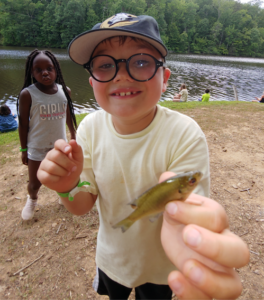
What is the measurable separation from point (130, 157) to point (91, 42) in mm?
867

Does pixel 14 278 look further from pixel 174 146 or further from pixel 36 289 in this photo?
pixel 174 146

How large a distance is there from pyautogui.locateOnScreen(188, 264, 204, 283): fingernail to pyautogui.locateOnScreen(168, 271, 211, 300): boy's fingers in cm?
7

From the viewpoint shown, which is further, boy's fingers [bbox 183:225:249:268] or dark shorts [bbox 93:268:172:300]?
dark shorts [bbox 93:268:172:300]

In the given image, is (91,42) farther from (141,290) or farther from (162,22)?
(162,22)

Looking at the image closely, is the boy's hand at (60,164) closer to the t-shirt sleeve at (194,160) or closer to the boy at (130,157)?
the boy at (130,157)

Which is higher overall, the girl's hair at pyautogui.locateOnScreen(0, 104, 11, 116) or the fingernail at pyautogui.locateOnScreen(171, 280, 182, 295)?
the fingernail at pyautogui.locateOnScreen(171, 280, 182, 295)

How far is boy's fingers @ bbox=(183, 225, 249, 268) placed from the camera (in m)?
0.67

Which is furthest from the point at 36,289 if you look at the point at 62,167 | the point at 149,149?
the point at 149,149

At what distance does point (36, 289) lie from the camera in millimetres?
2297

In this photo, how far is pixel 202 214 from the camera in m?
0.78

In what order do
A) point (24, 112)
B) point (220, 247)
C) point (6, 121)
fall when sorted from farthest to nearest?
1. point (6, 121)
2. point (24, 112)
3. point (220, 247)

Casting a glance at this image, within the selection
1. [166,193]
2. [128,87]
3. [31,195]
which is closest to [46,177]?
[166,193]

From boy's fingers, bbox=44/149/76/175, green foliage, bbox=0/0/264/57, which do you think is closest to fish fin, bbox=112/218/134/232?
boy's fingers, bbox=44/149/76/175

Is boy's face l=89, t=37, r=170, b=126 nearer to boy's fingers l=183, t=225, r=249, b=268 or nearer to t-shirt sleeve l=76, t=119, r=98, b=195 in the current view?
t-shirt sleeve l=76, t=119, r=98, b=195
